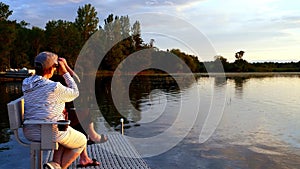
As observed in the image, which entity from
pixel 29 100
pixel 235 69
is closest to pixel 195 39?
pixel 29 100

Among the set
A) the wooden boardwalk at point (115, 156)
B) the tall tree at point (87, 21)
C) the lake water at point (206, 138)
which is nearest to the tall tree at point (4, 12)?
the tall tree at point (87, 21)

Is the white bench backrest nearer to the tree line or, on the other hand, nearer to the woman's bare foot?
the woman's bare foot

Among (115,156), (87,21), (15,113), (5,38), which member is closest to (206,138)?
(115,156)

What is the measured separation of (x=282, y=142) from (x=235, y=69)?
101m

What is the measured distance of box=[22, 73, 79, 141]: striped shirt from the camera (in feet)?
12.9

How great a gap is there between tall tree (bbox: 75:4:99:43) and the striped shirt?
68.6 m

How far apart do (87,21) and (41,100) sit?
2754 inches

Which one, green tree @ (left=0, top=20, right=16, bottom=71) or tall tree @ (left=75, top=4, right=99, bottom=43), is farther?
tall tree @ (left=75, top=4, right=99, bottom=43)

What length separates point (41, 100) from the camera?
3945 millimetres

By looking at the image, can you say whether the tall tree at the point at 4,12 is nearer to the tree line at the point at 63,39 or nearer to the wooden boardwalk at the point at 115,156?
the tree line at the point at 63,39

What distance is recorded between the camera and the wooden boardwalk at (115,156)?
5.71 metres

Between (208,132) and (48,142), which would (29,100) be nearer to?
(48,142)

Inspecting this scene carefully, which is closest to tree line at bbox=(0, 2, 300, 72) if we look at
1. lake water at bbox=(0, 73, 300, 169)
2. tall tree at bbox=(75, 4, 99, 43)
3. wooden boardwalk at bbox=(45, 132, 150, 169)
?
tall tree at bbox=(75, 4, 99, 43)

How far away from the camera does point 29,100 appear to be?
401 centimetres
